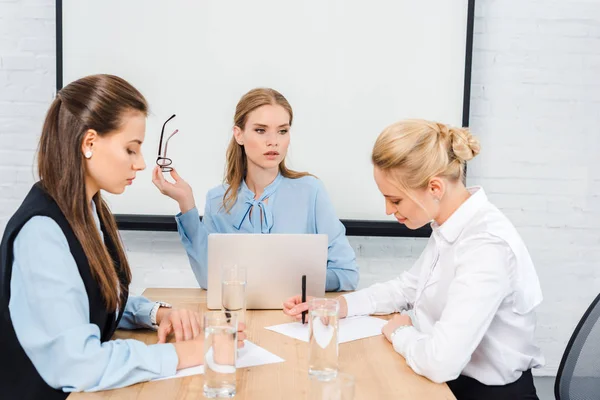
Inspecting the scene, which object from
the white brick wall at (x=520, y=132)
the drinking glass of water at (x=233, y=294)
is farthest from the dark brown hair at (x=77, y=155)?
the white brick wall at (x=520, y=132)

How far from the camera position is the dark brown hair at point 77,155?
1.21 m

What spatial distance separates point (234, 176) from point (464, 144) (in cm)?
98

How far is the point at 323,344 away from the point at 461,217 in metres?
0.45

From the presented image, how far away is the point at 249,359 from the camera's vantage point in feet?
4.16

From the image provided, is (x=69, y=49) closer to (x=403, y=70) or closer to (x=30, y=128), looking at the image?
(x=30, y=128)

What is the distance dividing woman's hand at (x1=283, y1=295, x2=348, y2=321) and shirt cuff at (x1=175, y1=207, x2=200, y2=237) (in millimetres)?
525

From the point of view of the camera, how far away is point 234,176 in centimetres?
218

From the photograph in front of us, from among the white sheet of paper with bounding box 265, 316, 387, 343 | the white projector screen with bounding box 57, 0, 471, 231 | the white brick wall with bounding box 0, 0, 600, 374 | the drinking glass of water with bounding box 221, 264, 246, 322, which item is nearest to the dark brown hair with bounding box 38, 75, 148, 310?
the drinking glass of water with bounding box 221, 264, 246, 322

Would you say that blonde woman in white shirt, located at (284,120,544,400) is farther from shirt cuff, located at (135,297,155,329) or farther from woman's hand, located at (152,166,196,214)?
woman's hand, located at (152,166,196,214)

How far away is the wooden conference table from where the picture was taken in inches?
43.3

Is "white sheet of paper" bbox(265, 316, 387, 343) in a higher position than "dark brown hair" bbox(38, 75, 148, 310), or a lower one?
lower

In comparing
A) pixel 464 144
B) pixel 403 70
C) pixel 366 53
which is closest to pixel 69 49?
pixel 366 53

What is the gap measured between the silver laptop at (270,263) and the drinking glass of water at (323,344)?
37cm

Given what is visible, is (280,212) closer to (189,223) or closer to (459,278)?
(189,223)
